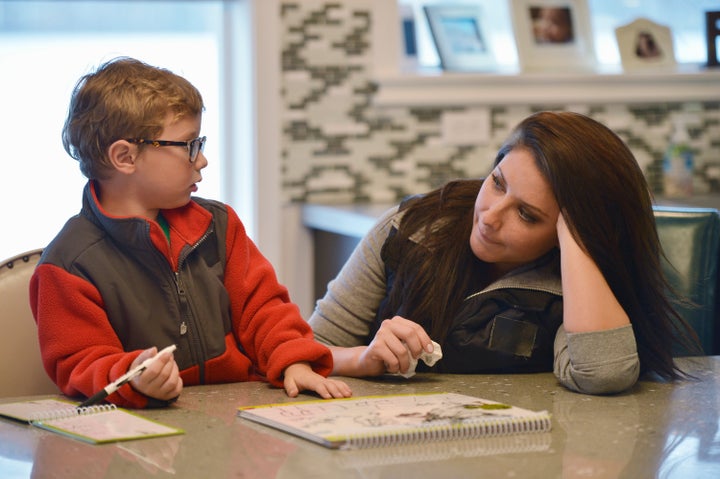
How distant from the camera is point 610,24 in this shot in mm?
3750

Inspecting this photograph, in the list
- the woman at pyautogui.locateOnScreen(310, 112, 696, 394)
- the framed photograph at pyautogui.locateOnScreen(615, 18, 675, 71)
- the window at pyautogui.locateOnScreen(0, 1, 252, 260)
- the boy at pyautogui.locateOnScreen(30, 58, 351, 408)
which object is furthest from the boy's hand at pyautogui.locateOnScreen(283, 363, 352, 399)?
the framed photograph at pyautogui.locateOnScreen(615, 18, 675, 71)

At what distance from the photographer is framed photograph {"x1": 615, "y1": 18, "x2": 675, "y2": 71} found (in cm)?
371

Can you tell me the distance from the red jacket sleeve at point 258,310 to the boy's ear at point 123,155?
18cm

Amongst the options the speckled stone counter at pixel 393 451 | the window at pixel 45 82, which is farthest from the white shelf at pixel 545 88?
the speckled stone counter at pixel 393 451

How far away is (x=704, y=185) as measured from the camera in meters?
3.77

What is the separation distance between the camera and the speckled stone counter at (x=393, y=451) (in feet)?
3.38

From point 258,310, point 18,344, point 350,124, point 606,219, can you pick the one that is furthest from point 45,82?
point 606,219

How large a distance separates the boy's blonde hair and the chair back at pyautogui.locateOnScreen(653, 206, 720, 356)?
102 centimetres

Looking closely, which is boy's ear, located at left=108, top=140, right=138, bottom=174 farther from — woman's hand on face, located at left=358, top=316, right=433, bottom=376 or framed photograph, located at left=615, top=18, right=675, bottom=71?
framed photograph, located at left=615, top=18, right=675, bottom=71

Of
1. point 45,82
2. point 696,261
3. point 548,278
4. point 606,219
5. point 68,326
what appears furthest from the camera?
point 45,82

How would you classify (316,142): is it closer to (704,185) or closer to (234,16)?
(234,16)

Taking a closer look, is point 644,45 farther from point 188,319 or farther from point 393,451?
point 393,451

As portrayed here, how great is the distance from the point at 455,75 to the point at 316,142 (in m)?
0.52

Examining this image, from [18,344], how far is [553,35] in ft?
8.41
